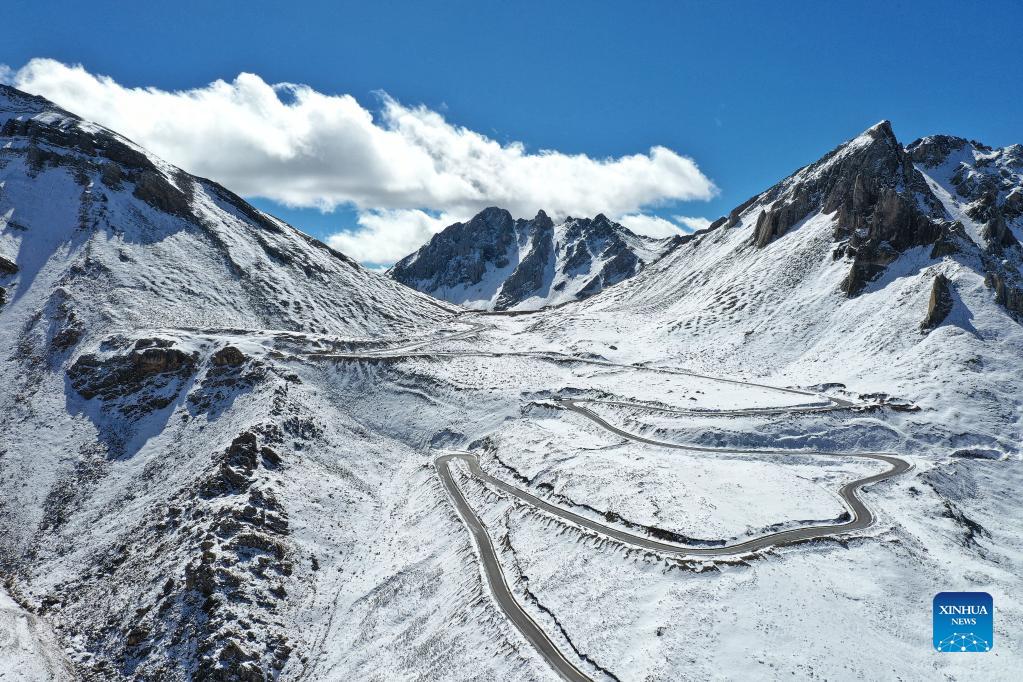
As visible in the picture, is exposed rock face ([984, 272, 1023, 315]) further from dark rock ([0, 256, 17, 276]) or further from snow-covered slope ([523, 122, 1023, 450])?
dark rock ([0, 256, 17, 276])

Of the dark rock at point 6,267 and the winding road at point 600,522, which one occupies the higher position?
the dark rock at point 6,267

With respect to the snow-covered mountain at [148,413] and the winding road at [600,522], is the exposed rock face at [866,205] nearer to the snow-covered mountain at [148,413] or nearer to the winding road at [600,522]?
the winding road at [600,522]

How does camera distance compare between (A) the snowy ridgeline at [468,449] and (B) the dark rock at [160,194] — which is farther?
(B) the dark rock at [160,194]

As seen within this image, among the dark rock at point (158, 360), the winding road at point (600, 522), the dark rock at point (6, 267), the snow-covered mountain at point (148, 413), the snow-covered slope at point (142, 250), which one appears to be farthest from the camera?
the snow-covered slope at point (142, 250)

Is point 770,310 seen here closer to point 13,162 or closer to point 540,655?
point 540,655

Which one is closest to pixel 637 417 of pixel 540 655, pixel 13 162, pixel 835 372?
pixel 835 372

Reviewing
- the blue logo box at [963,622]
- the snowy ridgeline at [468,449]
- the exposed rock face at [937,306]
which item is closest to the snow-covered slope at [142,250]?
the snowy ridgeline at [468,449]

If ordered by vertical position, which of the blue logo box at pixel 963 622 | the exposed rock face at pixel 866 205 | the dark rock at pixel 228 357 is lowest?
the blue logo box at pixel 963 622

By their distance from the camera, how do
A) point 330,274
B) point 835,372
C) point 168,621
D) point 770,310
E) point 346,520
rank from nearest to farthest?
point 168,621, point 346,520, point 835,372, point 770,310, point 330,274
